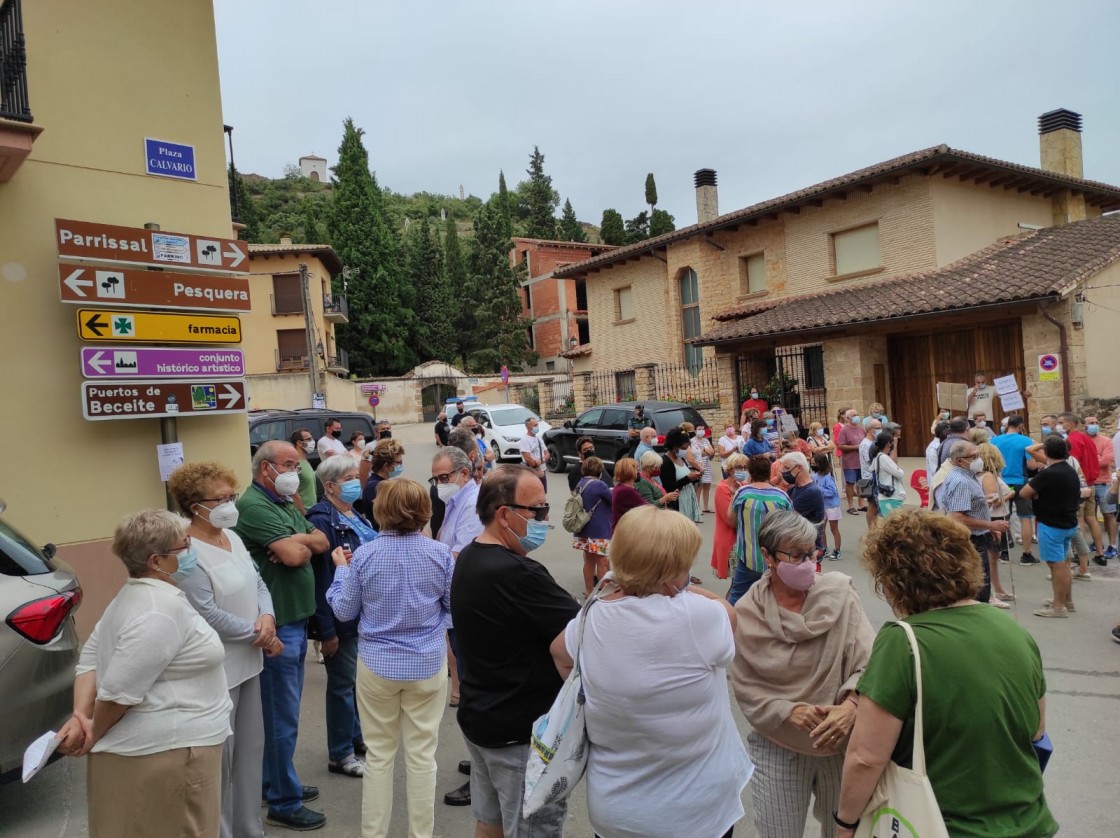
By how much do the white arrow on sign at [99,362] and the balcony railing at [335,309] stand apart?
3167cm

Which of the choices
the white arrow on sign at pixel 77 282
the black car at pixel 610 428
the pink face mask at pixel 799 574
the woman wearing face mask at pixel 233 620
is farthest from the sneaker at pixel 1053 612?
the white arrow on sign at pixel 77 282

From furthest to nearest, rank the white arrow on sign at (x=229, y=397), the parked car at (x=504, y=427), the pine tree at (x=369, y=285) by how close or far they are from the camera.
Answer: the pine tree at (x=369, y=285), the parked car at (x=504, y=427), the white arrow on sign at (x=229, y=397)

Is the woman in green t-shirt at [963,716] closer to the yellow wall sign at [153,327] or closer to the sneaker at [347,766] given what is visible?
the sneaker at [347,766]

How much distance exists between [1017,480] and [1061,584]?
100 inches

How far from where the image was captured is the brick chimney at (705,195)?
30031mm

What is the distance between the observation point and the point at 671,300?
2684 centimetres

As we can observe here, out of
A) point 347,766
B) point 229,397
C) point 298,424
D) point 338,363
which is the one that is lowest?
point 347,766

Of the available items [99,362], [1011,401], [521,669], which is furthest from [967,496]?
[99,362]

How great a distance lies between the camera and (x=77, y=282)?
630cm

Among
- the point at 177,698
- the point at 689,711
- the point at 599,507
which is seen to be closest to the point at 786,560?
the point at 689,711

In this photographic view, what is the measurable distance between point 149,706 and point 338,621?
1839 mm

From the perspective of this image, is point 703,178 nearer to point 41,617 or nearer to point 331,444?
point 331,444

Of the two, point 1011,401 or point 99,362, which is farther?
point 1011,401

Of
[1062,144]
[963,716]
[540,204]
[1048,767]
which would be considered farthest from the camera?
[540,204]
